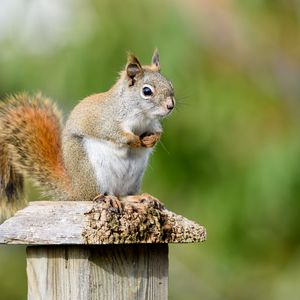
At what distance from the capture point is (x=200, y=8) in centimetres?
707

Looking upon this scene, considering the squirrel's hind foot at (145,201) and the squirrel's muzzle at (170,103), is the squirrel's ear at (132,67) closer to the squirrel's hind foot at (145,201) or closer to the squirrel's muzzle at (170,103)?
the squirrel's muzzle at (170,103)

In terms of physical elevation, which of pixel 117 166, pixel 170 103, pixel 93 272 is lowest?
pixel 93 272

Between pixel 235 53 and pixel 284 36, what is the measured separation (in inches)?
15.9

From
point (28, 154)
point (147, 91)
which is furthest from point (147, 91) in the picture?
point (28, 154)

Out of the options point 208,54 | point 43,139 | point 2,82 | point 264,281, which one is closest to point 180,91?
point 208,54

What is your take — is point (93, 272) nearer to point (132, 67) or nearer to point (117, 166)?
point (117, 166)

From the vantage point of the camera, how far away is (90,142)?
3604 mm

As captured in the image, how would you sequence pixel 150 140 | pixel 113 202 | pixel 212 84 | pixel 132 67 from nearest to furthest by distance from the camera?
pixel 113 202 → pixel 150 140 → pixel 132 67 → pixel 212 84

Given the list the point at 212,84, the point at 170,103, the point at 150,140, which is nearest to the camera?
the point at 150,140

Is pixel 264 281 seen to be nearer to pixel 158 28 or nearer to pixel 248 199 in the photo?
pixel 248 199

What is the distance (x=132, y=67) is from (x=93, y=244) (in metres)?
1.05

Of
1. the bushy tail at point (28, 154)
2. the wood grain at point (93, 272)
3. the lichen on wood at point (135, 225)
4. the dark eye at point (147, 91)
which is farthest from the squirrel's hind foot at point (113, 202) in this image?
the dark eye at point (147, 91)

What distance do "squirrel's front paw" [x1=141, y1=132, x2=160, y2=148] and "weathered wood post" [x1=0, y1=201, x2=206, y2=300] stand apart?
1.58 feet

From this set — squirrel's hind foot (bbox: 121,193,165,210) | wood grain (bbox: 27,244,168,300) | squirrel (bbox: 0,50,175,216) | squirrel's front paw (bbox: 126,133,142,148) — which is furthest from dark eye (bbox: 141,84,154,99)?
wood grain (bbox: 27,244,168,300)
